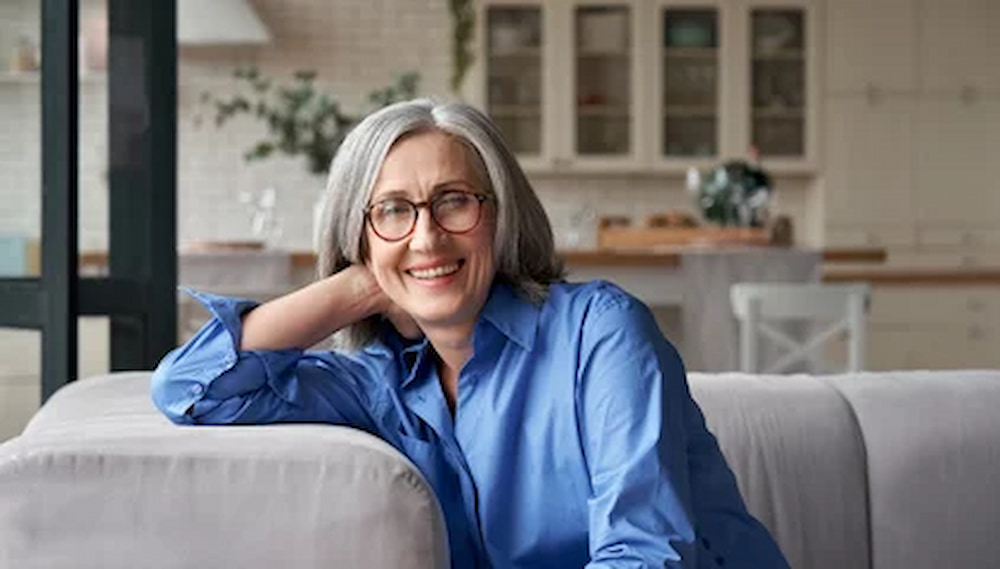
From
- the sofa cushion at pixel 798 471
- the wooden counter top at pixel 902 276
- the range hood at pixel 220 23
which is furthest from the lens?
the wooden counter top at pixel 902 276

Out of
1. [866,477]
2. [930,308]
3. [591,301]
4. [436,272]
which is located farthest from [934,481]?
[930,308]

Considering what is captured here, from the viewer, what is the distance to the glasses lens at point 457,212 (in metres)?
1.70

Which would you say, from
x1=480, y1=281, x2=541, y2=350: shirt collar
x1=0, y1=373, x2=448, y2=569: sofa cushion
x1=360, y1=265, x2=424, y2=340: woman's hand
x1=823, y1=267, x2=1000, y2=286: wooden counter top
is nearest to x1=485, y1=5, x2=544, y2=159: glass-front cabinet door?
x1=823, y1=267, x2=1000, y2=286: wooden counter top

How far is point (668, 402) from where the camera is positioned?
1.55m

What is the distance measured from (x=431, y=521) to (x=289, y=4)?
6959 millimetres

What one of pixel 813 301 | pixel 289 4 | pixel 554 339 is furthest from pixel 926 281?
pixel 554 339

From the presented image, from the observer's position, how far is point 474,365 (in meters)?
1.73

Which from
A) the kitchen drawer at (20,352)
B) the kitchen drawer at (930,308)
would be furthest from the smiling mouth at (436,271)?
the kitchen drawer at (930,308)

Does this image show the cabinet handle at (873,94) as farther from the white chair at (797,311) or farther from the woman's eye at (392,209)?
the woman's eye at (392,209)

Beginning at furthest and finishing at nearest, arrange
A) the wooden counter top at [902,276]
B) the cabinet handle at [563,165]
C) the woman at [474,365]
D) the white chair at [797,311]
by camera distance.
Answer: the cabinet handle at [563,165] < the wooden counter top at [902,276] < the white chair at [797,311] < the woman at [474,365]

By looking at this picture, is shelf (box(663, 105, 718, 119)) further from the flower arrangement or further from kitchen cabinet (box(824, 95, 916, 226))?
the flower arrangement

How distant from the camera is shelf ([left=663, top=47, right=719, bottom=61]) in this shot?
8.20m

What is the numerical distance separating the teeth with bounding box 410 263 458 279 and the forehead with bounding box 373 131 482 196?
81mm

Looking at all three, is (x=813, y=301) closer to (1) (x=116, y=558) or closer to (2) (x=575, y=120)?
(2) (x=575, y=120)
